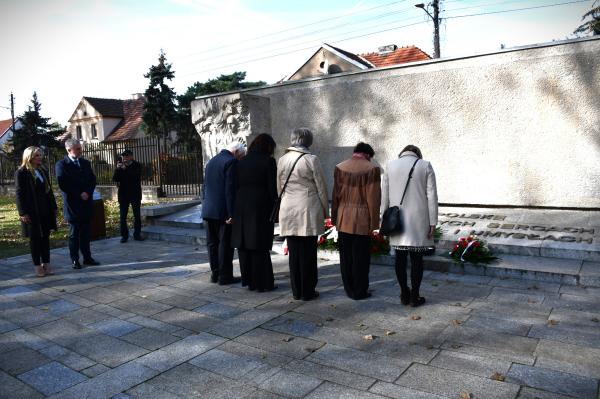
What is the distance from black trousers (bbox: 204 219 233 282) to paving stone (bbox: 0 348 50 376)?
2373 mm

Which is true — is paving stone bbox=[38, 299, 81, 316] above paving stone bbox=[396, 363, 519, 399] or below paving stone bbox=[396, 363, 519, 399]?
above

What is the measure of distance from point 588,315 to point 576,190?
160 inches

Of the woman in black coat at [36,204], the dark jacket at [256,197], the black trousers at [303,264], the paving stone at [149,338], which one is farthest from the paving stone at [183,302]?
the woman in black coat at [36,204]

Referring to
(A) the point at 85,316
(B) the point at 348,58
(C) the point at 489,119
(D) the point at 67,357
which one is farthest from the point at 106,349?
(B) the point at 348,58

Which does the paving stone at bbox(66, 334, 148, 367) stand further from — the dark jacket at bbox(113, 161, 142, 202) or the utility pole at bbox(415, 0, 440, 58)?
the utility pole at bbox(415, 0, 440, 58)

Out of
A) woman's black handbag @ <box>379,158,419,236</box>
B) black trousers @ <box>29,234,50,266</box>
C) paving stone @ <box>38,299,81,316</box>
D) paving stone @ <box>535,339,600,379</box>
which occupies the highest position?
woman's black handbag @ <box>379,158,419,236</box>

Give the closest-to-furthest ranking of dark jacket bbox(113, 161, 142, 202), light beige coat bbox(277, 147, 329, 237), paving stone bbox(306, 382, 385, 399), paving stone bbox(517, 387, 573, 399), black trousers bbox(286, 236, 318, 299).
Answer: paving stone bbox(517, 387, 573, 399)
paving stone bbox(306, 382, 385, 399)
light beige coat bbox(277, 147, 329, 237)
black trousers bbox(286, 236, 318, 299)
dark jacket bbox(113, 161, 142, 202)

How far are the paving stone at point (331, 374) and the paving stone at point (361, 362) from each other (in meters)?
0.06

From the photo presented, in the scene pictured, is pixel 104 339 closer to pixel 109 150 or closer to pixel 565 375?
pixel 565 375

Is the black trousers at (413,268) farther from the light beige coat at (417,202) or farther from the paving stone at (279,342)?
the paving stone at (279,342)

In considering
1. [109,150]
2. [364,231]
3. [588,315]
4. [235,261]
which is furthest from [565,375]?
[109,150]

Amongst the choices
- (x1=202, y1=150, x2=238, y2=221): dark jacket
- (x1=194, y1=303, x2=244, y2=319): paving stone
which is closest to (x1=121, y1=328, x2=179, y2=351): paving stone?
(x1=194, y1=303, x2=244, y2=319): paving stone

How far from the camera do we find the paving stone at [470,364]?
3.37 meters

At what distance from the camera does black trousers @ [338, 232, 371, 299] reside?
505 centimetres
